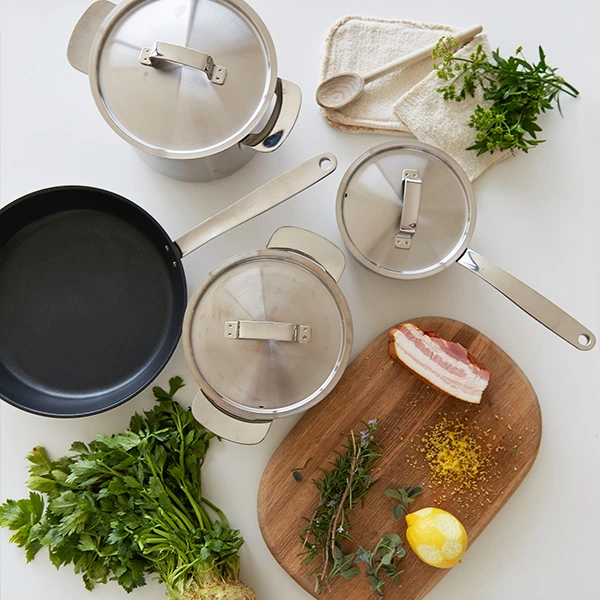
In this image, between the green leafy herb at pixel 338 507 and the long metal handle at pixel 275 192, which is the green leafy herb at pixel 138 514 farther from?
the long metal handle at pixel 275 192

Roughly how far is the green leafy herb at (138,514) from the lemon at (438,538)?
0.30m

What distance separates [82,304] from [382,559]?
68 centimetres

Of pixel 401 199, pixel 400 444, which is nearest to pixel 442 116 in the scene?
pixel 401 199

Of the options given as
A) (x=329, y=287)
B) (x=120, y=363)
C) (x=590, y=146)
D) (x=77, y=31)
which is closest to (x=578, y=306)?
(x=590, y=146)

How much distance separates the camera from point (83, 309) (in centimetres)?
107

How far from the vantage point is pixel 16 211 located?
3.47 ft

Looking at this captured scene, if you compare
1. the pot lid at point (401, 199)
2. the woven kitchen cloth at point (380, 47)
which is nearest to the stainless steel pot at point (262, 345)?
the pot lid at point (401, 199)

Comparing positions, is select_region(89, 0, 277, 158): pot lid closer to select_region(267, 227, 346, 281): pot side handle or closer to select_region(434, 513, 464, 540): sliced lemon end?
select_region(267, 227, 346, 281): pot side handle

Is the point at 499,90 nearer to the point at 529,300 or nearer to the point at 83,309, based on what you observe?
the point at 529,300

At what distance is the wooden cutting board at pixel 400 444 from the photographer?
1067 millimetres

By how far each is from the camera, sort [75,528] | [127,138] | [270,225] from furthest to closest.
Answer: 1. [270,225]
2. [75,528]
3. [127,138]

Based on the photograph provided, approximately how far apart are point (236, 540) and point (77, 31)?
86 centimetres

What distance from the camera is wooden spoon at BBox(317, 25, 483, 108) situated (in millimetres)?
1078

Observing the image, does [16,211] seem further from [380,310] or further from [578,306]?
[578,306]
